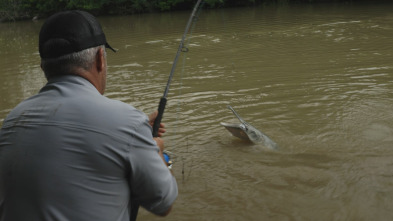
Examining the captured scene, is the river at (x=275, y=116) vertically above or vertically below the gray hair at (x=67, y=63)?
below

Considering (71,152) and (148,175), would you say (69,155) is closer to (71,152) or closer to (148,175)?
(71,152)

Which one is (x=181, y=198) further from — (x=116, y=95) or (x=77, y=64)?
(x=116, y=95)

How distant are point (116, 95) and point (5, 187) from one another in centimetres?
692

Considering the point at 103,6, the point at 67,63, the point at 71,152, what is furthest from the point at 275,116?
the point at 103,6

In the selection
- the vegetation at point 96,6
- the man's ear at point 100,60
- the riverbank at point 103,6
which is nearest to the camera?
the man's ear at point 100,60

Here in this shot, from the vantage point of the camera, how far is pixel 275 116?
633 centimetres

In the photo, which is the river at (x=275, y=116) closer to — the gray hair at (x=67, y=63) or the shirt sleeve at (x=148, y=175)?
the shirt sleeve at (x=148, y=175)

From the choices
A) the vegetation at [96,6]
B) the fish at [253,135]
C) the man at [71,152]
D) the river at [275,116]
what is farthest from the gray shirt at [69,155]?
the vegetation at [96,6]

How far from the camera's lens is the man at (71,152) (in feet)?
4.43

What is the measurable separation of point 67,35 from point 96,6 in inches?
1512

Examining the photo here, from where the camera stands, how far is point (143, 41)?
1591 centimetres

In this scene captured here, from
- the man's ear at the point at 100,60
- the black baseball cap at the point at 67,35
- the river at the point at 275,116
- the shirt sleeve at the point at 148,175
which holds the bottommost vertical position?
the river at the point at 275,116

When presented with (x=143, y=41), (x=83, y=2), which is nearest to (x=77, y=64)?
(x=143, y=41)

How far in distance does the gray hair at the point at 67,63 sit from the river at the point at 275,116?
251cm
